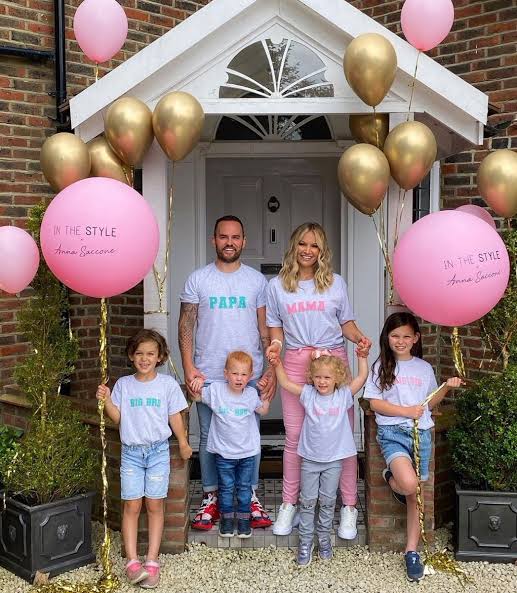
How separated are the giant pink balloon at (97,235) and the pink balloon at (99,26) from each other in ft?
2.40

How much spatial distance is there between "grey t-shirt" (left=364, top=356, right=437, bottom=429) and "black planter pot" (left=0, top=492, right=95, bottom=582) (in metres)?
1.57

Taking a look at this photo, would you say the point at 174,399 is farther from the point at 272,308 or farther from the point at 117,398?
the point at 272,308

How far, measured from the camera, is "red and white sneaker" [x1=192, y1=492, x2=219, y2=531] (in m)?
3.69

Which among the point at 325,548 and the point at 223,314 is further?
the point at 223,314

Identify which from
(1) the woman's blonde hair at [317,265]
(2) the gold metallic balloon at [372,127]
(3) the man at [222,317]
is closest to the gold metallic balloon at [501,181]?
(2) the gold metallic balloon at [372,127]

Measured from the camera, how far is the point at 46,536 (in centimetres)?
340

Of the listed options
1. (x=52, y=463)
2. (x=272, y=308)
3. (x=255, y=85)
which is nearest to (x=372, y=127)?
(x=255, y=85)

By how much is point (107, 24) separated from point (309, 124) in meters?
2.12

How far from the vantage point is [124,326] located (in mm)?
5246

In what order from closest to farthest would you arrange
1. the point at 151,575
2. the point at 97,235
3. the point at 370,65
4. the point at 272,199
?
the point at 97,235 < the point at 370,65 < the point at 151,575 < the point at 272,199

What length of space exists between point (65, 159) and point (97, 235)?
52cm

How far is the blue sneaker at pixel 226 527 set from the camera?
361 cm

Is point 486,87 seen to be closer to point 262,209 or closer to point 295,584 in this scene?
point 262,209

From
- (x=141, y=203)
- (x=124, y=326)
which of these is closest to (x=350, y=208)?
(x=124, y=326)
